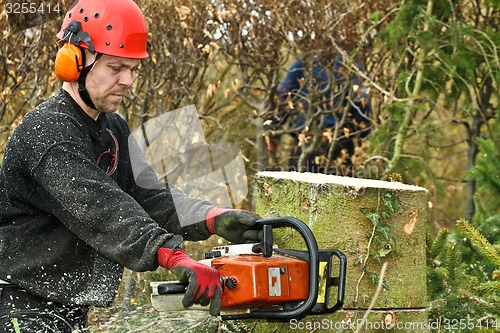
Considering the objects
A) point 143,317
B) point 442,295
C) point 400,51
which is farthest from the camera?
point 400,51

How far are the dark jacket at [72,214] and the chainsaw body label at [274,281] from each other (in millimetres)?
370

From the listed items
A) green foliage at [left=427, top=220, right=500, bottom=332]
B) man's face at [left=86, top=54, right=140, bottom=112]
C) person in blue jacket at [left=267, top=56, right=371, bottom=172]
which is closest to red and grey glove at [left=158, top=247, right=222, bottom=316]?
man's face at [left=86, top=54, right=140, bottom=112]

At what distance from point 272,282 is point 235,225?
46cm

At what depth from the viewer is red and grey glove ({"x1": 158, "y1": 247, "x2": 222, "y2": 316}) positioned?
2793mm

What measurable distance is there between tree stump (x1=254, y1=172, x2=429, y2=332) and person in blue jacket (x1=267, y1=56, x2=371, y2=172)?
9.59 feet

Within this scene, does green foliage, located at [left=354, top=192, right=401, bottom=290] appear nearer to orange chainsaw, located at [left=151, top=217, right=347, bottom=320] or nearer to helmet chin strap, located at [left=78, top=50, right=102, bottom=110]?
orange chainsaw, located at [left=151, top=217, right=347, bottom=320]

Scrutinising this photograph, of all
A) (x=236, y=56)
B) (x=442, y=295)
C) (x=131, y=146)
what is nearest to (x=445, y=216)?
(x=236, y=56)

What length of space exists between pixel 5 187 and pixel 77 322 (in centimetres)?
69

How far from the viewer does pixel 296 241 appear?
3838 mm

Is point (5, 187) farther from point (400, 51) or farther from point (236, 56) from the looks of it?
point (400, 51)

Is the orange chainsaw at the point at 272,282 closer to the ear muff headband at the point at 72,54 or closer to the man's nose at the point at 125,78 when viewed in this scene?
the man's nose at the point at 125,78

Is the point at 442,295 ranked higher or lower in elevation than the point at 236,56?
lower

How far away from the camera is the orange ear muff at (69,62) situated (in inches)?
128

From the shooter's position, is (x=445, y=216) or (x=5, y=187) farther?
(x=445, y=216)
